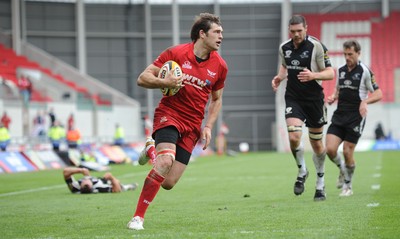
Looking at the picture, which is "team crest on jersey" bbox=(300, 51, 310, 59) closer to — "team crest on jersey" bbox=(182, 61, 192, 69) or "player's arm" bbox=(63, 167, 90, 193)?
"team crest on jersey" bbox=(182, 61, 192, 69)

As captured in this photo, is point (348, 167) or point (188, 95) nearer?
point (188, 95)

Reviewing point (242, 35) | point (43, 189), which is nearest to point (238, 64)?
point (242, 35)

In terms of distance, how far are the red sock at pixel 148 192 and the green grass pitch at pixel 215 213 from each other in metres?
0.23

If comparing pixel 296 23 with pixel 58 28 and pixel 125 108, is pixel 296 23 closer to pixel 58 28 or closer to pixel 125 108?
pixel 125 108

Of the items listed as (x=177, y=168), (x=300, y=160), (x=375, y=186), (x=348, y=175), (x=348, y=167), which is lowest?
(x=375, y=186)

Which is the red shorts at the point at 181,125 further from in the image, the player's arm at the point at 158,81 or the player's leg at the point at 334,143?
the player's leg at the point at 334,143

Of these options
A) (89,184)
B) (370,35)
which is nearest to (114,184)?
(89,184)

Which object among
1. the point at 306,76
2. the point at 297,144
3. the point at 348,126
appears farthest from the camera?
the point at 348,126

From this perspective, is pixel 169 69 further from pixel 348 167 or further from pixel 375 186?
pixel 375 186

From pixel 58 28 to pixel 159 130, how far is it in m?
42.8

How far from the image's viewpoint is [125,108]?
4597 centimetres

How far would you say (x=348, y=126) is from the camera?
1357 cm

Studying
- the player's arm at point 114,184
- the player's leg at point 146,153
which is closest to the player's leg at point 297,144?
the player's leg at point 146,153

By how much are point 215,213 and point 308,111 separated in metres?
2.58
